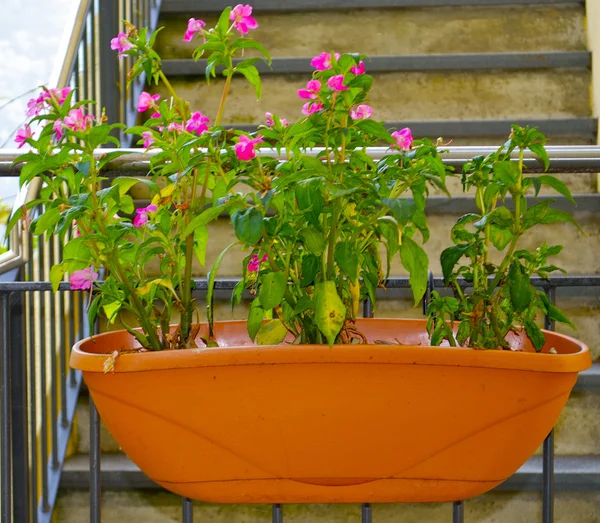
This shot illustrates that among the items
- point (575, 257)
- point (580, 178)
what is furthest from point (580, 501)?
point (580, 178)

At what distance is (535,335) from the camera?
805 mm

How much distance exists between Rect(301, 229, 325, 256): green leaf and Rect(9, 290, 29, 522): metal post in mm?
949

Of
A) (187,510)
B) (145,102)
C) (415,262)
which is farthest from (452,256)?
(187,510)

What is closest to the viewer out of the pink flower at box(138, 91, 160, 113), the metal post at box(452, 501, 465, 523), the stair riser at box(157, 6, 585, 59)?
the pink flower at box(138, 91, 160, 113)

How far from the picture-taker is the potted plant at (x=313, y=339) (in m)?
0.70

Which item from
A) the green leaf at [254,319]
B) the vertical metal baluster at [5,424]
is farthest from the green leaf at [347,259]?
A: the vertical metal baluster at [5,424]

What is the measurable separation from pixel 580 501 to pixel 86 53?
1950mm

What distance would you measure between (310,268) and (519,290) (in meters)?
0.21

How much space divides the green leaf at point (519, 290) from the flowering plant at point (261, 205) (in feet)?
0.30

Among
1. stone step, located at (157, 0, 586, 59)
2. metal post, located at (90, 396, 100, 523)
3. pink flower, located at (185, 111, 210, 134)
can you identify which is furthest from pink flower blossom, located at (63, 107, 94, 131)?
stone step, located at (157, 0, 586, 59)

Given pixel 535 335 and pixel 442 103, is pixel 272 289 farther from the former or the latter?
pixel 442 103

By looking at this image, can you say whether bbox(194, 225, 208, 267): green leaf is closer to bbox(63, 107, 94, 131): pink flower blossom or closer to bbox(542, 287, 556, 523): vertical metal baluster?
bbox(63, 107, 94, 131): pink flower blossom

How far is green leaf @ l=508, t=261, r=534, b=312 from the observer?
30.6 inches

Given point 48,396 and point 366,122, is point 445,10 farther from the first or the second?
point 366,122
